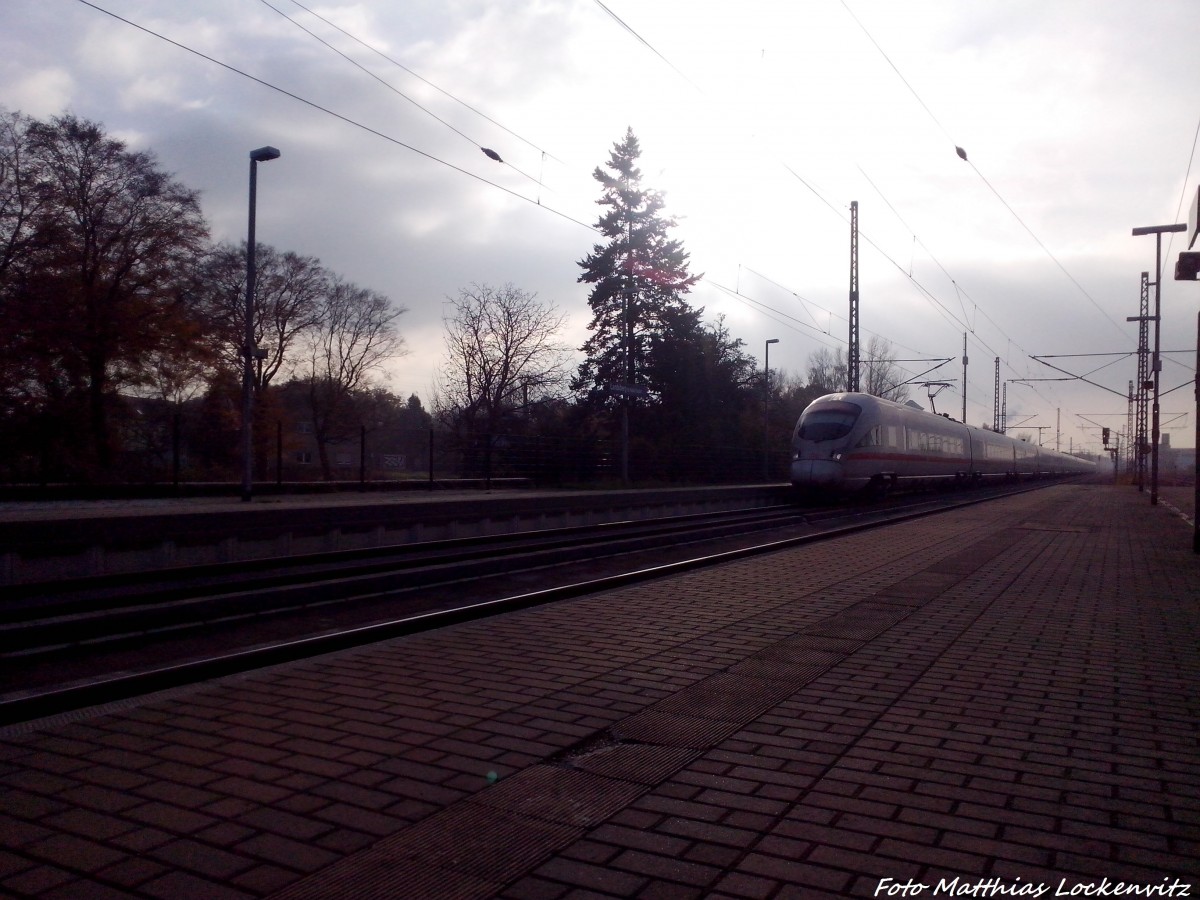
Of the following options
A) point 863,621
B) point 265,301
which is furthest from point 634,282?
point 863,621

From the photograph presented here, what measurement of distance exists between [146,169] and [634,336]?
82.5ft

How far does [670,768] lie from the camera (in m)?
4.28

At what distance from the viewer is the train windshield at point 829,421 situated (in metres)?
27.2

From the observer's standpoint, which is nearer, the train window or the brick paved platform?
the brick paved platform

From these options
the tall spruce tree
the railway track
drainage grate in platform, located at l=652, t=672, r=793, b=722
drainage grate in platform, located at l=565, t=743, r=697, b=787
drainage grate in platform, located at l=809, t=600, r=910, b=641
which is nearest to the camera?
drainage grate in platform, located at l=565, t=743, r=697, b=787

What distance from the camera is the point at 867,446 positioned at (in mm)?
27578

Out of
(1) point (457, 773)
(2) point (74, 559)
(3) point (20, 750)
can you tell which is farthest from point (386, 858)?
(2) point (74, 559)

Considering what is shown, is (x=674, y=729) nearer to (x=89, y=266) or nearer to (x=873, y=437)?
(x=873, y=437)

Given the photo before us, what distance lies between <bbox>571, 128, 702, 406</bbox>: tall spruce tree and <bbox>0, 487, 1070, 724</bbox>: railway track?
33031 mm

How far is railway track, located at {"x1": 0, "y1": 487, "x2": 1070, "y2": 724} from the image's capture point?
606 cm

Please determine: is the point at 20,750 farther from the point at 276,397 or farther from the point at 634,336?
the point at 634,336

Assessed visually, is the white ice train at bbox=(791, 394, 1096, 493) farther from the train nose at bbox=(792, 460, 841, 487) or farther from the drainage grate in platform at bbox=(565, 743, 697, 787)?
the drainage grate in platform at bbox=(565, 743, 697, 787)

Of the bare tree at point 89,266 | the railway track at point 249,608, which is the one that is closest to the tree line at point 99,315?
the bare tree at point 89,266

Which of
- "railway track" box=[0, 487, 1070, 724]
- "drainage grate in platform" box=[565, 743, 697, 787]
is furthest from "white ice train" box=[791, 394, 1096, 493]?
"drainage grate in platform" box=[565, 743, 697, 787]
